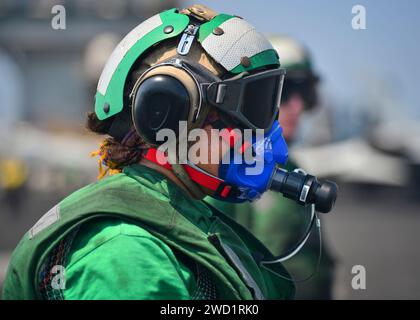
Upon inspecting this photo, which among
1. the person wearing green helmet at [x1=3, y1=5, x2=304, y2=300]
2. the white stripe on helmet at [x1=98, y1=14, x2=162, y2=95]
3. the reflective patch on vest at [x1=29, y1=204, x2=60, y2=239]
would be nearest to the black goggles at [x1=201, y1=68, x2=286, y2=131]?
the person wearing green helmet at [x1=3, y1=5, x2=304, y2=300]

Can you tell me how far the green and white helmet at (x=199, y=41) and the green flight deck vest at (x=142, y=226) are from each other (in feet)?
0.90

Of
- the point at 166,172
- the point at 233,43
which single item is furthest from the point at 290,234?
the point at 233,43

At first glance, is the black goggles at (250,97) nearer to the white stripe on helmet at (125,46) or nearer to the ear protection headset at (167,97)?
the ear protection headset at (167,97)

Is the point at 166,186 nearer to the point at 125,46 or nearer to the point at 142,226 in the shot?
the point at 142,226

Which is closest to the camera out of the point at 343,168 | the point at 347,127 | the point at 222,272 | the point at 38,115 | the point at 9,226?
the point at 222,272

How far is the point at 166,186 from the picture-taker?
2363mm

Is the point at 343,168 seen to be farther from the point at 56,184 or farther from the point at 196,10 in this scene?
the point at 196,10

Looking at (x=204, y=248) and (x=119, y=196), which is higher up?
(x=119, y=196)

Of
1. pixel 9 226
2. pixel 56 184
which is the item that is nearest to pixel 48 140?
pixel 56 184

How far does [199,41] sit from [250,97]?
242 mm

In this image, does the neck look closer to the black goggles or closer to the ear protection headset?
the ear protection headset

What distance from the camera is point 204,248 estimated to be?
2221 mm

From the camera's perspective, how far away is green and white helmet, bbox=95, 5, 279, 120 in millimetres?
2377

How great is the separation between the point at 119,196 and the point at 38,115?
1096 inches
